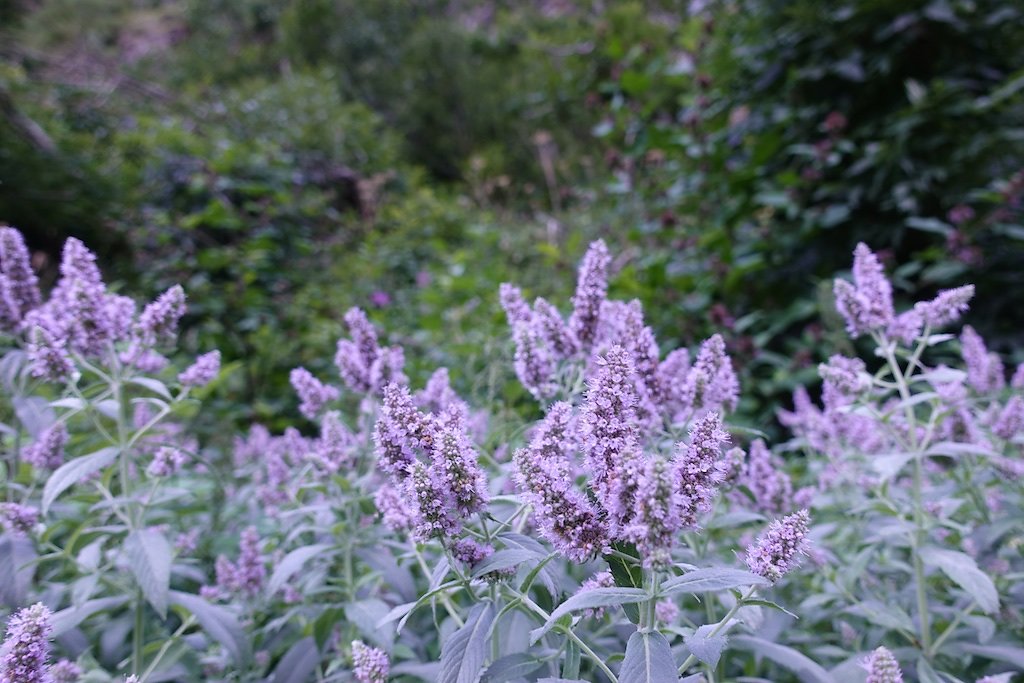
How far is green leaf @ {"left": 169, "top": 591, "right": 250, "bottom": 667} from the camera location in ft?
5.66

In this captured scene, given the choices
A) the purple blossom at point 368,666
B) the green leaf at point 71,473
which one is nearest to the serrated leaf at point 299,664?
the purple blossom at point 368,666

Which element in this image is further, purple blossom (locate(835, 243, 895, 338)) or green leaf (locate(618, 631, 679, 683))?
purple blossom (locate(835, 243, 895, 338))

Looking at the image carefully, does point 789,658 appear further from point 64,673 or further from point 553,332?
point 64,673

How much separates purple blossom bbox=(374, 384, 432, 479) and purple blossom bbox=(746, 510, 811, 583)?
1.82 ft

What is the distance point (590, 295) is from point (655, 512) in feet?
2.59

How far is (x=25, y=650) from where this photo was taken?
1141 millimetres

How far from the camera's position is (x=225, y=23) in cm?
1656

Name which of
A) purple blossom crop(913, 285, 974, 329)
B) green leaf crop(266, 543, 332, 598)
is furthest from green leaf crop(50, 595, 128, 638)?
purple blossom crop(913, 285, 974, 329)

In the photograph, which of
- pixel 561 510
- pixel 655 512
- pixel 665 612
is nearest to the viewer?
pixel 655 512

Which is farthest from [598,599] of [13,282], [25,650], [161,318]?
[13,282]

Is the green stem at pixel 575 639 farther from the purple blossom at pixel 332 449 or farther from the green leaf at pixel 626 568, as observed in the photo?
the purple blossom at pixel 332 449

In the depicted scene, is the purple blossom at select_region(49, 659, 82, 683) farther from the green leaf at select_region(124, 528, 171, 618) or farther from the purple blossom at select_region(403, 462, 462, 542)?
the purple blossom at select_region(403, 462, 462, 542)

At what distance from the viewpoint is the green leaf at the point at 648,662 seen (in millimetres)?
998

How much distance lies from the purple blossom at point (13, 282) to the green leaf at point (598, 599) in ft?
5.56
